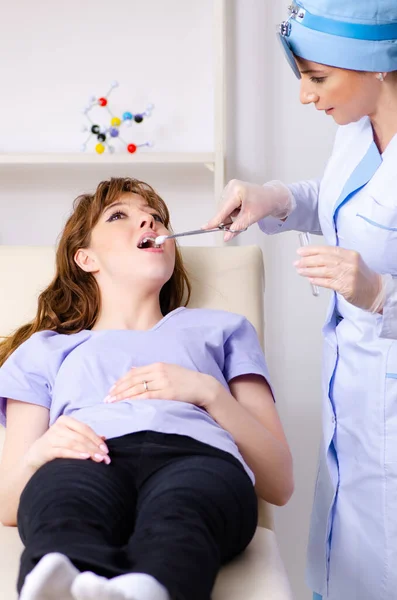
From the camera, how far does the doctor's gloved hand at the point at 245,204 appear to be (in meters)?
1.54

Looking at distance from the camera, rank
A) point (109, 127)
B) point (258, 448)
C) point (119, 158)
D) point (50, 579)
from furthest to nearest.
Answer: point (109, 127) < point (119, 158) < point (258, 448) < point (50, 579)

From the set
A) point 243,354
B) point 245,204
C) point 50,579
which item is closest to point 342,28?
point 245,204

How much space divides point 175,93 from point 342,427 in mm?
1373

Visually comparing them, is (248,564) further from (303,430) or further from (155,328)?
(303,430)

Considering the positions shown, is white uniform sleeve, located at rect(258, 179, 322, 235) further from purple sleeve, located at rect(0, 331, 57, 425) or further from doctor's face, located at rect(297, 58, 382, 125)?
purple sleeve, located at rect(0, 331, 57, 425)

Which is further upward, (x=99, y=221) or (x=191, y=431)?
(x=99, y=221)

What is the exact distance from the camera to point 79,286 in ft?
5.33

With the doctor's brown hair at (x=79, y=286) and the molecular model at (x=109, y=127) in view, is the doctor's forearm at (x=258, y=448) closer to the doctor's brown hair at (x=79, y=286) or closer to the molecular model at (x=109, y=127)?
the doctor's brown hair at (x=79, y=286)

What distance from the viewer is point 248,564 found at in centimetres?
114

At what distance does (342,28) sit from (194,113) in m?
1.21

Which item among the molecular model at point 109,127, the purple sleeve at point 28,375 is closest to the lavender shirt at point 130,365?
the purple sleeve at point 28,375

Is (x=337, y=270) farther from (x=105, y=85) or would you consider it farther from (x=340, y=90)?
(x=105, y=85)

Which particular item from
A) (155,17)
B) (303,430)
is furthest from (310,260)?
(155,17)

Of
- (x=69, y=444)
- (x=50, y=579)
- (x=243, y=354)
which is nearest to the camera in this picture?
(x=50, y=579)
